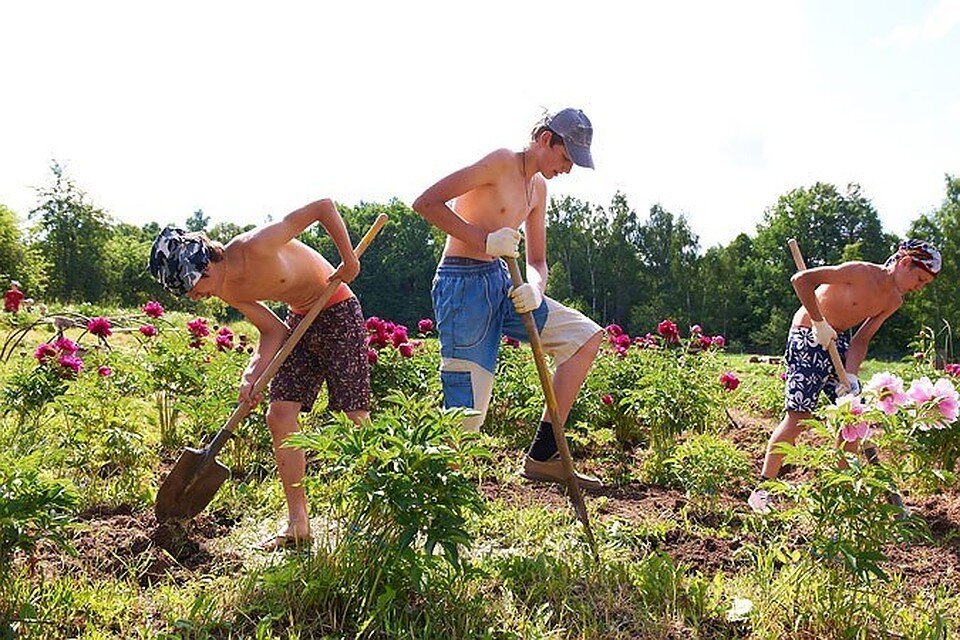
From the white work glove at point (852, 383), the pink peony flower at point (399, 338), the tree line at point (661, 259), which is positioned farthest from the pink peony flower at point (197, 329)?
the tree line at point (661, 259)

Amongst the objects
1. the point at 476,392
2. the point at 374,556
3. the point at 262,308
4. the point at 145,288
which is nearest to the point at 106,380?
the point at 262,308

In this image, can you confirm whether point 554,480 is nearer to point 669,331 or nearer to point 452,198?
point 452,198

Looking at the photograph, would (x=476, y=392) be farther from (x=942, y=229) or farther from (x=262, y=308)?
(x=942, y=229)

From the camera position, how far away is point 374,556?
214cm

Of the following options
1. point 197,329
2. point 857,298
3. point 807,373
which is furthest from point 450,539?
point 197,329

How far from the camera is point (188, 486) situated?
2.83m

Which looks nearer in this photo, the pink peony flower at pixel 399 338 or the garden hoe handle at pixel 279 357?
the garden hoe handle at pixel 279 357

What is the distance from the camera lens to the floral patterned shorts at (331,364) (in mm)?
2994

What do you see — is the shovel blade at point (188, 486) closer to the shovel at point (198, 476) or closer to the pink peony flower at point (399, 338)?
the shovel at point (198, 476)

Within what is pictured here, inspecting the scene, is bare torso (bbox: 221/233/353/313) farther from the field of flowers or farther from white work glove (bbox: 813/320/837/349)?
white work glove (bbox: 813/320/837/349)

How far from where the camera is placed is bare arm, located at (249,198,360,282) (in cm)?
280

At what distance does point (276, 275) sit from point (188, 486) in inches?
36.8

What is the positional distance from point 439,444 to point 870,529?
1331 mm

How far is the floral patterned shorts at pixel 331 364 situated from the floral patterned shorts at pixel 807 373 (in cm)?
225
